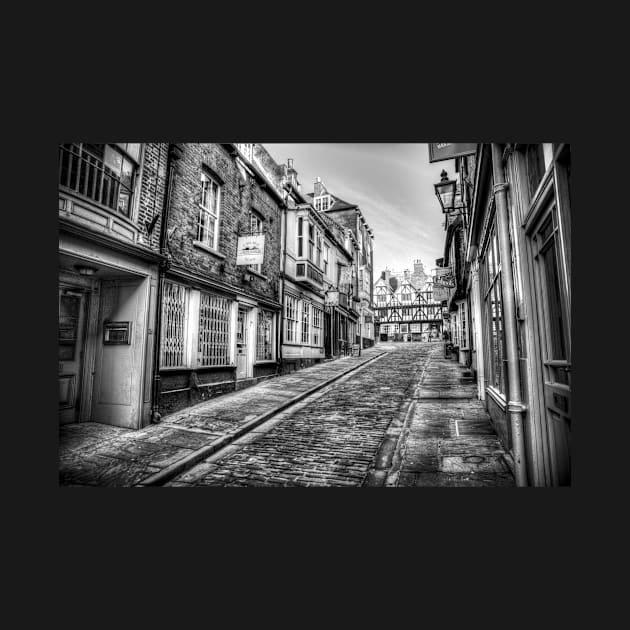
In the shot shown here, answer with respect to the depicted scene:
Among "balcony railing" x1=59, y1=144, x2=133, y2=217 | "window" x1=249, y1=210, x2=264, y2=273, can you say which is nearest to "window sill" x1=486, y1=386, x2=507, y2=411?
"balcony railing" x1=59, y1=144, x2=133, y2=217

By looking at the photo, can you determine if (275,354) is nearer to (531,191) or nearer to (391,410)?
(391,410)

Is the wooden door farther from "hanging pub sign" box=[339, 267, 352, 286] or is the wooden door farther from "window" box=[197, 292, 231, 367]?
"hanging pub sign" box=[339, 267, 352, 286]

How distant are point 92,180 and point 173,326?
119 inches

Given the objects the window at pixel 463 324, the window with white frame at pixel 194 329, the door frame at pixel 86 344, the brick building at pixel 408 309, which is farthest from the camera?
the brick building at pixel 408 309

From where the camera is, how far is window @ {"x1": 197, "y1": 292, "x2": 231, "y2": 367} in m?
8.44

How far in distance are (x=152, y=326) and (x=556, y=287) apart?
20.3ft

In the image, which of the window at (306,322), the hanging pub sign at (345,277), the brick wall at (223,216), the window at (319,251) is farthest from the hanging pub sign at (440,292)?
the brick wall at (223,216)

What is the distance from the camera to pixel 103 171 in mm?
5734

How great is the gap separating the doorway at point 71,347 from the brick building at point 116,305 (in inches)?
0.6

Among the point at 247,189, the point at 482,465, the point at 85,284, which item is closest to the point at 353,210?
the point at 247,189

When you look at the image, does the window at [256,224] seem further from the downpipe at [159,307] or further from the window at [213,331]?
the downpipe at [159,307]

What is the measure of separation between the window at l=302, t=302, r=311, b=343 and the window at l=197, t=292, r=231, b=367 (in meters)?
6.12

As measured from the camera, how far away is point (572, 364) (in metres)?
2.60

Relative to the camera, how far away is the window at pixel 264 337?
11.5 meters
